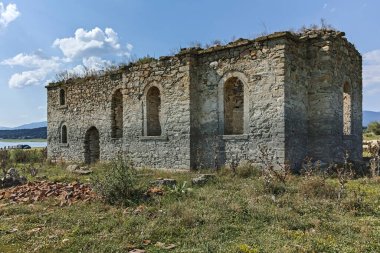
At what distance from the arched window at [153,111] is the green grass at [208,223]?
6.89 meters

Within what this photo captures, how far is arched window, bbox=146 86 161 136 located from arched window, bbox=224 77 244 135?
3292 mm

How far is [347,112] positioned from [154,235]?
1124 centimetres

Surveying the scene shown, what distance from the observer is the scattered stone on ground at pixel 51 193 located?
7.42 metres

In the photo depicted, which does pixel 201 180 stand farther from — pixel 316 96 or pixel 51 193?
pixel 316 96

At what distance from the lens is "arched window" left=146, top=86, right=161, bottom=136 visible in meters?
14.1

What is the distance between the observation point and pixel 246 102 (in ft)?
37.3

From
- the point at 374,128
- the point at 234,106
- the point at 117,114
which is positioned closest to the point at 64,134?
the point at 117,114

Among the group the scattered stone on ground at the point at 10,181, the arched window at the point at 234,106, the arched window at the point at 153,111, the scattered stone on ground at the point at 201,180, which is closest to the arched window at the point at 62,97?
the arched window at the point at 153,111

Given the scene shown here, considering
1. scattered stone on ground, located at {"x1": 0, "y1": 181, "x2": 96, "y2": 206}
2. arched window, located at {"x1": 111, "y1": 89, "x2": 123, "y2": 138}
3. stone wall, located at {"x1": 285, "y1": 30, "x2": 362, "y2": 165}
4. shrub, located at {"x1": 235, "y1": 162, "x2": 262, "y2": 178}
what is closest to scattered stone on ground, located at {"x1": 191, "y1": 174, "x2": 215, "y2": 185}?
shrub, located at {"x1": 235, "y1": 162, "x2": 262, "y2": 178}

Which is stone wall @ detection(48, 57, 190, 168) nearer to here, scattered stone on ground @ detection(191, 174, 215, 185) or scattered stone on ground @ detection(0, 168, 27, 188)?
scattered stone on ground @ detection(191, 174, 215, 185)

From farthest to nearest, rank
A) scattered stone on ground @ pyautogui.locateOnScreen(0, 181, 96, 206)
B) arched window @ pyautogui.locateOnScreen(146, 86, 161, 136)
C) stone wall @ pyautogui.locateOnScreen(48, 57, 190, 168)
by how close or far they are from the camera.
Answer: arched window @ pyautogui.locateOnScreen(146, 86, 161, 136) < stone wall @ pyautogui.locateOnScreen(48, 57, 190, 168) < scattered stone on ground @ pyautogui.locateOnScreen(0, 181, 96, 206)

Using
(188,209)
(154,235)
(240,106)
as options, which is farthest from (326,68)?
(154,235)

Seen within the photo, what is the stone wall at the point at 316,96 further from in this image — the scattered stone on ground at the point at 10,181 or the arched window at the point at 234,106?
the scattered stone on ground at the point at 10,181

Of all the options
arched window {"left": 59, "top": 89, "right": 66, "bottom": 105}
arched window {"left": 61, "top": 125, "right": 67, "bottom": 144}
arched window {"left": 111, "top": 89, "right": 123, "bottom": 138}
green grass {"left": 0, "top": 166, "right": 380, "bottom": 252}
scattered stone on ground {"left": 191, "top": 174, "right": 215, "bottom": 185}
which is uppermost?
arched window {"left": 59, "top": 89, "right": 66, "bottom": 105}
